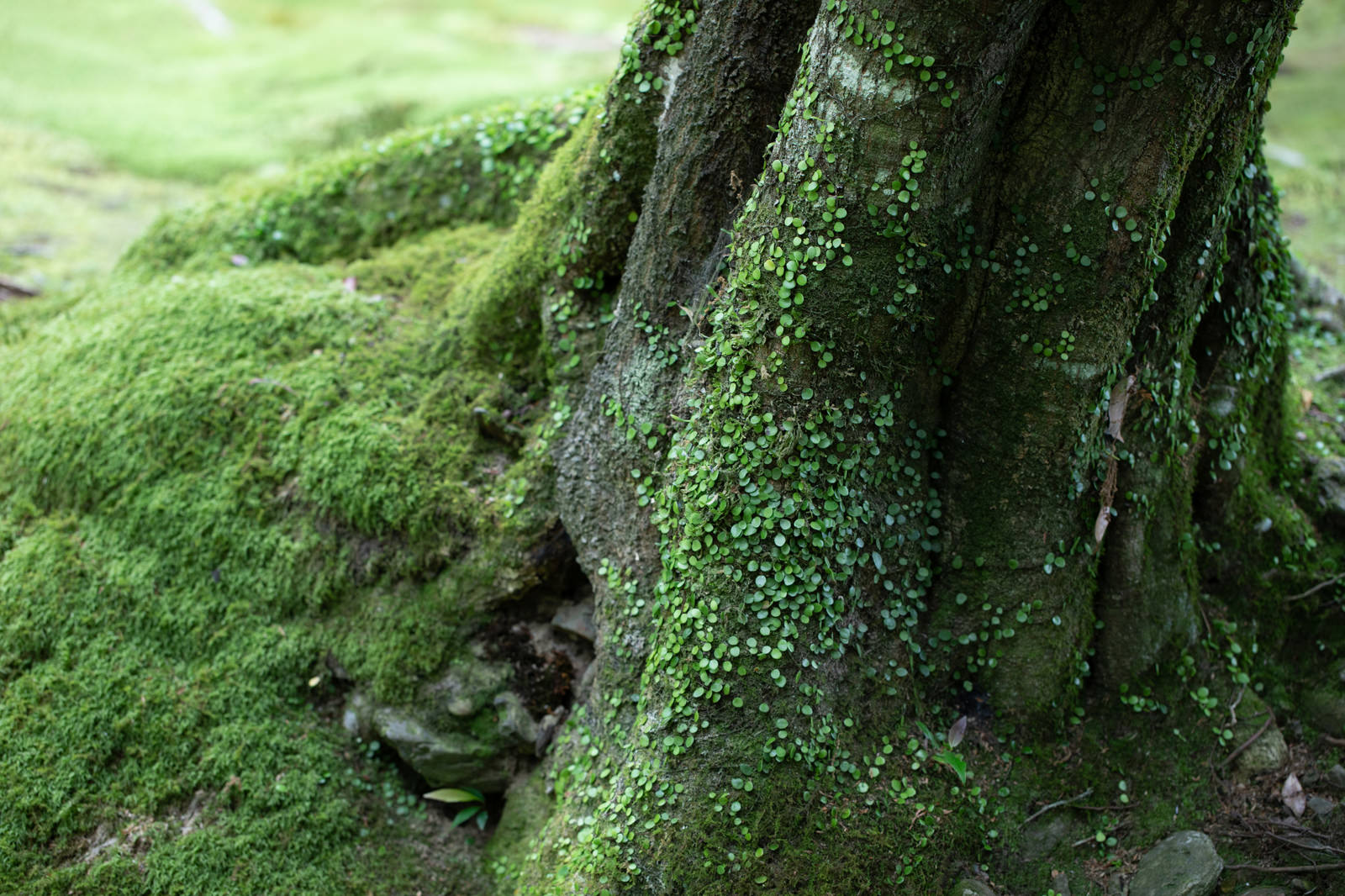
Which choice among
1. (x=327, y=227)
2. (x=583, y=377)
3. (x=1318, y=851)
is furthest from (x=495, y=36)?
(x=1318, y=851)

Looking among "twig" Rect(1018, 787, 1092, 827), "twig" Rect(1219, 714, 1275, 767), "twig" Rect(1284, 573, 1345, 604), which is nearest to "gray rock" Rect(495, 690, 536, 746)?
A: "twig" Rect(1018, 787, 1092, 827)

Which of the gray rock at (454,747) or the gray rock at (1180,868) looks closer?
the gray rock at (1180,868)

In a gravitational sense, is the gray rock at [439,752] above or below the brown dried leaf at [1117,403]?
below

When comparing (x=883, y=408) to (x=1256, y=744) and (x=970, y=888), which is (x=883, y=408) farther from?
(x=1256, y=744)

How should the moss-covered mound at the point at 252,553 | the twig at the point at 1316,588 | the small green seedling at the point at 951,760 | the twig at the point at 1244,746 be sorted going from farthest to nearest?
the twig at the point at 1316,588
the moss-covered mound at the point at 252,553
the twig at the point at 1244,746
the small green seedling at the point at 951,760

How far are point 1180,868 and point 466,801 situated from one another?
277cm

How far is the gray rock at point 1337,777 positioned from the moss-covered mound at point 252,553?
3.23 m

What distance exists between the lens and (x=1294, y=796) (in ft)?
11.5

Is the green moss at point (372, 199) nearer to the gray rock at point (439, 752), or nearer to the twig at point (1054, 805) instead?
the gray rock at point (439, 752)

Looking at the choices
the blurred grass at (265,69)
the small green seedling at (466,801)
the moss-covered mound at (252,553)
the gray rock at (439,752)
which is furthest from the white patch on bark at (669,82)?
the blurred grass at (265,69)

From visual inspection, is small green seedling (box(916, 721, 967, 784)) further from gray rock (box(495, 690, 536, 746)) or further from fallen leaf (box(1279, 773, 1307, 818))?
gray rock (box(495, 690, 536, 746))

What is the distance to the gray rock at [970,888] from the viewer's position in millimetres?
3195

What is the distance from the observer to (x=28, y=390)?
16.4 ft

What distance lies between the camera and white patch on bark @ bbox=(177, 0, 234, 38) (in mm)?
17062
